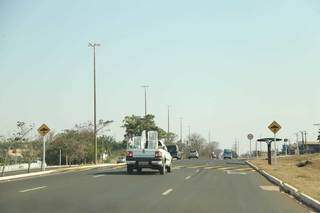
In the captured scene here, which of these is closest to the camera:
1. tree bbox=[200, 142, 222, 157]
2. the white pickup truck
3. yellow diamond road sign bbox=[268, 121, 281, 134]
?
the white pickup truck

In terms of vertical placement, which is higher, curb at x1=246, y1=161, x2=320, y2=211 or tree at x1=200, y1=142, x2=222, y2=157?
tree at x1=200, y1=142, x2=222, y2=157

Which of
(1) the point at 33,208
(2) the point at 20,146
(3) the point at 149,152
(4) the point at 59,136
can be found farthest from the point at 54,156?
(1) the point at 33,208

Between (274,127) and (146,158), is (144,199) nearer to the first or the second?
Answer: (146,158)

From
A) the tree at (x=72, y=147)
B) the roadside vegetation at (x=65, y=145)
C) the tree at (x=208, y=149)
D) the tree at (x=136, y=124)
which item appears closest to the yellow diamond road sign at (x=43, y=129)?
the roadside vegetation at (x=65, y=145)

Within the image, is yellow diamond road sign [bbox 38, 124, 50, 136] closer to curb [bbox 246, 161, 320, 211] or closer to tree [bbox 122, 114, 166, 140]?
curb [bbox 246, 161, 320, 211]

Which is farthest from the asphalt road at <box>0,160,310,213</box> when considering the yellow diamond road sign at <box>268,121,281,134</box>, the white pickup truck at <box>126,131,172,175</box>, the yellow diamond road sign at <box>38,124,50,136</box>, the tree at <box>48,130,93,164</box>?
the tree at <box>48,130,93,164</box>

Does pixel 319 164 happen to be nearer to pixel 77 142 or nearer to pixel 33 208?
pixel 77 142

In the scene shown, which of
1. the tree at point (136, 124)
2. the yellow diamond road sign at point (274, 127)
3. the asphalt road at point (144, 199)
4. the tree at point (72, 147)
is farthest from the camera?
the tree at point (136, 124)

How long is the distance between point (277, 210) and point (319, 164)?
37.7 m

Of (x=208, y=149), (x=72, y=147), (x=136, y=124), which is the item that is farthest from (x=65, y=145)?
(x=208, y=149)

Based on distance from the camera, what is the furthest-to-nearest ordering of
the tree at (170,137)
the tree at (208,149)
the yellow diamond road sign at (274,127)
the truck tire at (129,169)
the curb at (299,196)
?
the tree at (208,149) → the tree at (170,137) → the yellow diamond road sign at (274,127) → the truck tire at (129,169) → the curb at (299,196)

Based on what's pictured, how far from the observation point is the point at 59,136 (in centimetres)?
7431

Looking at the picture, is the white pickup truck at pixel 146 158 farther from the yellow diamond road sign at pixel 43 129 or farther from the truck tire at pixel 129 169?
the yellow diamond road sign at pixel 43 129

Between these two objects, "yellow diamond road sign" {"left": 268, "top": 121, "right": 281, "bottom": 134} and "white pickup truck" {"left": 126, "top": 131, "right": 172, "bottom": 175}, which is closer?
"white pickup truck" {"left": 126, "top": 131, "right": 172, "bottom": 175}
